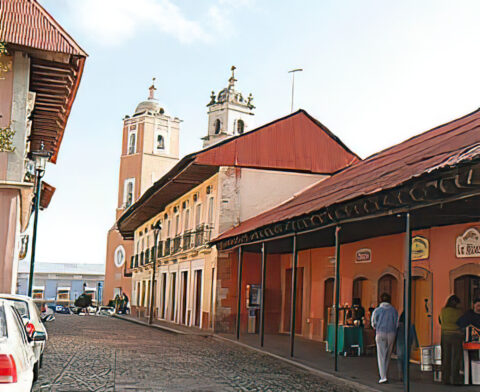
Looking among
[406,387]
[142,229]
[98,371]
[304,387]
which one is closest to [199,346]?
[98,371]

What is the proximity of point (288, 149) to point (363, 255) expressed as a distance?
8.69 m

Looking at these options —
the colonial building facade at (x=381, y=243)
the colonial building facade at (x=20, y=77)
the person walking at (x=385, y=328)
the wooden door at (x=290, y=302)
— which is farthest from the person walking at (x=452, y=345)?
the wooden door at (x=290, y=302)

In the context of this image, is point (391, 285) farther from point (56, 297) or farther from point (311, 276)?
Answer: point (56, 297)

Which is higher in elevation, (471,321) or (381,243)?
(381,243)

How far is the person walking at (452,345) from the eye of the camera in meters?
12.0

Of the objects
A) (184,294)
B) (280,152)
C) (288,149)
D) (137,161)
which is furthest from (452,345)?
(137,161)

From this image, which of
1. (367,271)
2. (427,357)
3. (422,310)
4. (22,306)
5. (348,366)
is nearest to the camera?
(22,306)

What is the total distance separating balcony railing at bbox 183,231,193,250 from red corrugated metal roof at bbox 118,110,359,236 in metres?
2.78

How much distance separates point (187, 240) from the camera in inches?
1260

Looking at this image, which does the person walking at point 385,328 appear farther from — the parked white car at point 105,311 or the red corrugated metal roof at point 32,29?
the parked white car at point 105,311

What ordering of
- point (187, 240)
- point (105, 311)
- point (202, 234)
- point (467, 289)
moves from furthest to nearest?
point (105, 311) → point (187, 240) → point (202, 234) → point (467, 289)

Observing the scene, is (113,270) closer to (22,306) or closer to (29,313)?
(22,306)

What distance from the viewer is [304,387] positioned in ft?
38.6

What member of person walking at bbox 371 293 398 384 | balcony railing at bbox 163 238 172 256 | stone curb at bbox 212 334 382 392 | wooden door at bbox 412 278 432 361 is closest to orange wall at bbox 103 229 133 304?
balcony railing at bbox 163 238 172 256
